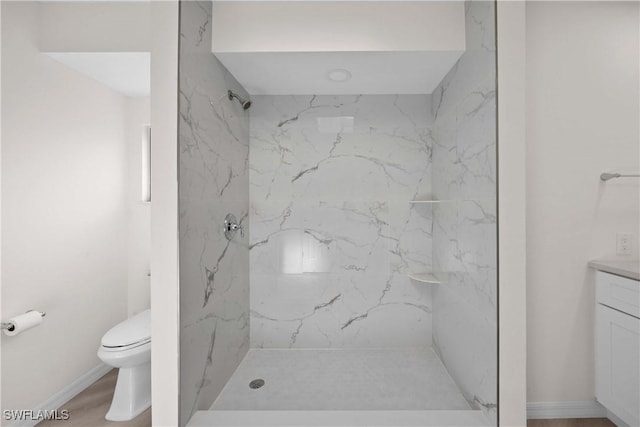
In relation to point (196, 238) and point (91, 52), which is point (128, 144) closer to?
point (91, 52)

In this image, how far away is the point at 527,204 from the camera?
1.88m

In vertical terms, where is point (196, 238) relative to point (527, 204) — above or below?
below

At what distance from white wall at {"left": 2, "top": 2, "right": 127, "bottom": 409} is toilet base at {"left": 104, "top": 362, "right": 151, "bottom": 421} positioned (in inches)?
16.9

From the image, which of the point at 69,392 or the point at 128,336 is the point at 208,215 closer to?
the point at 128,336

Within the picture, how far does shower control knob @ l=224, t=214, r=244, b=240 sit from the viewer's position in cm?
184

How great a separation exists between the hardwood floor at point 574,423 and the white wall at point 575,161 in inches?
4.2

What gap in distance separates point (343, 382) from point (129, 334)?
4.02 feet

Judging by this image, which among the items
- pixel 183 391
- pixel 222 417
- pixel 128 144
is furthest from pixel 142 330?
pixel 128 144

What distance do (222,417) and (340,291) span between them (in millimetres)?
858

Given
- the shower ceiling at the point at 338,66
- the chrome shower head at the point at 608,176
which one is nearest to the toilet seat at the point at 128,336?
the shower ceiling at the point at 338,66

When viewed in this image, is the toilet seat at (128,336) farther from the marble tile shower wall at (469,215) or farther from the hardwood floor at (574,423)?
the hardwood floor at (574,423)

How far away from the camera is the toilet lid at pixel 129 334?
1.84 meters

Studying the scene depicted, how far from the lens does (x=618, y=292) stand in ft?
5.45

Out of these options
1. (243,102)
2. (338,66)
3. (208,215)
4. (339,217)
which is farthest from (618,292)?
(243,102)
